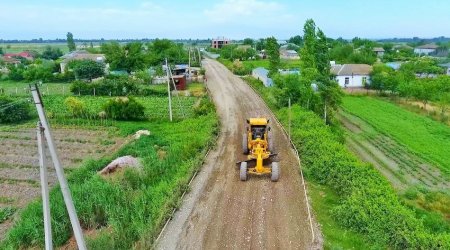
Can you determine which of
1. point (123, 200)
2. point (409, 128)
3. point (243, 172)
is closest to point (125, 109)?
point (123, 200)

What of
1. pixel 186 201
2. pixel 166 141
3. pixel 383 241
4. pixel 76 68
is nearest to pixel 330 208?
pixel 383 241

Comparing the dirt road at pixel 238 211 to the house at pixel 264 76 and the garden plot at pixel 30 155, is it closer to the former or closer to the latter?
the garden plot at pixel 30 155

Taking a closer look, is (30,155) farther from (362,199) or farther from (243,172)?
(362,199)

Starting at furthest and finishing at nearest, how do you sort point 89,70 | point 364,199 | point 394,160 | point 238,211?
point 89,70
point 394,160
point 238,211
point 364,199

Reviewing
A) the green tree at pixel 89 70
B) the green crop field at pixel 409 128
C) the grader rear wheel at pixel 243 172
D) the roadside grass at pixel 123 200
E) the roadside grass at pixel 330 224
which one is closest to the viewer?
the roadside grass at pixel 330 224

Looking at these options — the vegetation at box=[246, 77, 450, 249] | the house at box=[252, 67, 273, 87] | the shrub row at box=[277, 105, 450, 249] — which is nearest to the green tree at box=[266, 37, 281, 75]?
the house at box=[252, 67, 273, 87]

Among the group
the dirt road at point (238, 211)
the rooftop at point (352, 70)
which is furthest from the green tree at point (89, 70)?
the dirt road at point (238, 211)
